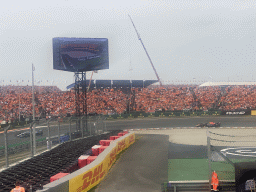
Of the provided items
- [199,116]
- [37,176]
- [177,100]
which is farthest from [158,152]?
[177,100]

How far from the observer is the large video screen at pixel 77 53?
94.8 feet

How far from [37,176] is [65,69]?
19933 millimetres

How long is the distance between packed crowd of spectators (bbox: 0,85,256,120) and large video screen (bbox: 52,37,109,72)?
2043 centimetres

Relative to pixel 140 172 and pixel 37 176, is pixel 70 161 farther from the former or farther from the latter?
pixel 140 172

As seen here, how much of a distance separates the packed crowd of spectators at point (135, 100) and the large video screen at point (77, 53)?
20.4m

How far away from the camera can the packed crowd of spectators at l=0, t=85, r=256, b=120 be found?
50125 mm

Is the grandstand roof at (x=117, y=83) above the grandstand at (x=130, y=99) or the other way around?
above

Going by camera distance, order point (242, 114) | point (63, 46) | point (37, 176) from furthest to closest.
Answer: point (242, 114) < point (63, 46) < point (37, 176)

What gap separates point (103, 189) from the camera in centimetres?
1177

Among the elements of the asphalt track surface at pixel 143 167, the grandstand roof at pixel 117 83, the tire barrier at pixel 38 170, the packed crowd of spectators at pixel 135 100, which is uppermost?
the grandstand roof at pixel 117 83

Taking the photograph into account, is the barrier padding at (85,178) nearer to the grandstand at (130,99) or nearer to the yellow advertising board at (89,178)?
the yellow advertising board at (89,178)

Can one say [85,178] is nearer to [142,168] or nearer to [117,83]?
[142,168]

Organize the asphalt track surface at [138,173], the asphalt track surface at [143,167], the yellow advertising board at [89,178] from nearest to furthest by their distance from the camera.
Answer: the yellow advertising board at [89,178], the asphalt track surface at [138,173], the asphalt track surface at [143,167]

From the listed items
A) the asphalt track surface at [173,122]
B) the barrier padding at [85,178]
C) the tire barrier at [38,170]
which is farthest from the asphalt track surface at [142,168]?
the asphalt track surface at [173,122]
